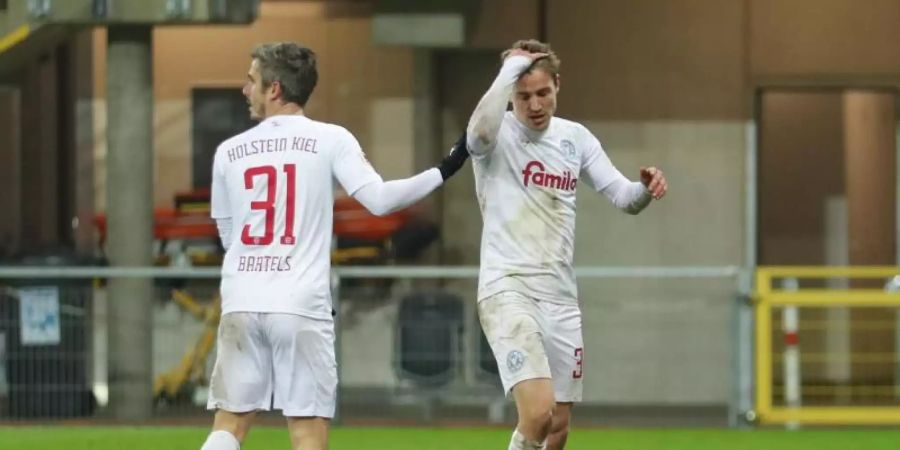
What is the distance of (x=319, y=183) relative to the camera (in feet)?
23.2

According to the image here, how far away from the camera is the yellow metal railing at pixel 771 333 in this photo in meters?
13.8

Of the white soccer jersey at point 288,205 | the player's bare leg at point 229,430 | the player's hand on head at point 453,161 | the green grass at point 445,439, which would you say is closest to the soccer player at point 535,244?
the player's hand on head at point 453,161

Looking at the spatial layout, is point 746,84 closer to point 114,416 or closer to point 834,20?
point 834,20

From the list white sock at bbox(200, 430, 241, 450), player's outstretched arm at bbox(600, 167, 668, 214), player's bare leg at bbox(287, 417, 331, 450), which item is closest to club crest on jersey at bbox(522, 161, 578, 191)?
player's outstretched arm at bbox(600, 167, 668, 214)

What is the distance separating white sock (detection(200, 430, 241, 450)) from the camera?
7047 millimetres

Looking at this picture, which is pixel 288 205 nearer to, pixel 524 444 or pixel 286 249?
pixel 286 249

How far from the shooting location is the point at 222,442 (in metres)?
7.07

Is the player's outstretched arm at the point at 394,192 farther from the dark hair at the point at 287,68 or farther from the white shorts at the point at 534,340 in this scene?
the white shorts at the point at 534,340

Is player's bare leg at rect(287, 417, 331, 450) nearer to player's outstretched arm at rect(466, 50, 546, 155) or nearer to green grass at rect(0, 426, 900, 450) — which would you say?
player's outstretched arm at rect(466, 50, 546, 155)

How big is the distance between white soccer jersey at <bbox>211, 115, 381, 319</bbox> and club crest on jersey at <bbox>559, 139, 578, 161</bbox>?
1424mm

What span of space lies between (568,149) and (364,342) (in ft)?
19.4

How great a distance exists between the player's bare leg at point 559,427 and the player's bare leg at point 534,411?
0.27 meters

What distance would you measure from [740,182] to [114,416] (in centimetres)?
541

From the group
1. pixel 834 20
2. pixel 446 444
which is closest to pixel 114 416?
pixel 446 444
